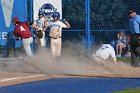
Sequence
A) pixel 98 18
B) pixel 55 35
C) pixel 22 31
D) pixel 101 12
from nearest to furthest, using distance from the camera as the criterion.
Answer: pixel 55 35 < pixel 22 31 < pixel 98 18 < pixel 101 12

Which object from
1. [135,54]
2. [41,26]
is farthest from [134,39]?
[41,26]

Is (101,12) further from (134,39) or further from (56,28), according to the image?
(134,39)

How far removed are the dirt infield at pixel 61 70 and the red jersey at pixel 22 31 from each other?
115 cm

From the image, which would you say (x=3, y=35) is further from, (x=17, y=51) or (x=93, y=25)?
(x=93, y=25)

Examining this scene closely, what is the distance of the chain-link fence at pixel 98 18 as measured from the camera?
2355cm

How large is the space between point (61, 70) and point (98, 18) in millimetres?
8717

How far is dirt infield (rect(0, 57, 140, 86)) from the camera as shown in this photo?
15094 millimetres

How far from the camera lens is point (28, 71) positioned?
661 inches

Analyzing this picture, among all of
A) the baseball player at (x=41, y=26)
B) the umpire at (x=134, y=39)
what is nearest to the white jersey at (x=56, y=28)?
the baseball player at (x=41, y=26)

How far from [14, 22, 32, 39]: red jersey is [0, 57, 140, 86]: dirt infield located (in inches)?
45.3

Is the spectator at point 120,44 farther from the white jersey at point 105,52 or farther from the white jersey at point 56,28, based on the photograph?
the white jersey at point 105,52

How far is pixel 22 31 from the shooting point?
20.1m

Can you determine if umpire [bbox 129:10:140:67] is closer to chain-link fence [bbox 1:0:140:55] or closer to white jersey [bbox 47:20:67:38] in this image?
white jersey [bbox 47:20:67:38]

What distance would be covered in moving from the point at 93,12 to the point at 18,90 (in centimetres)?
1273
